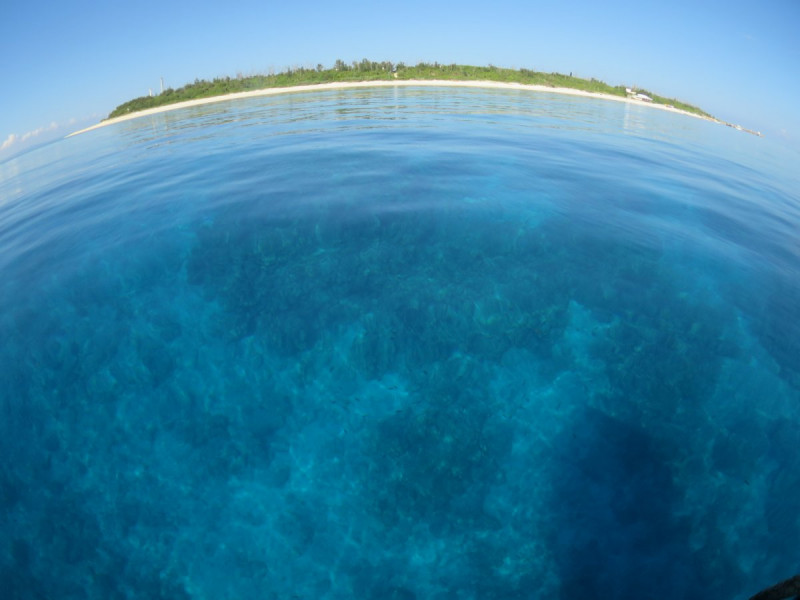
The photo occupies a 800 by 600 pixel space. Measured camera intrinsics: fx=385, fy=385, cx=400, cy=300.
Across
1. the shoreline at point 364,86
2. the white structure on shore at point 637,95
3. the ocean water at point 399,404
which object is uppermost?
the shoreline at point 364,86

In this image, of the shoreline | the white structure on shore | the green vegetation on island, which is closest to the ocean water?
the shoreline

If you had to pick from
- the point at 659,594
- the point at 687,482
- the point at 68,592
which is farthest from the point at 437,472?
the point at 68,592

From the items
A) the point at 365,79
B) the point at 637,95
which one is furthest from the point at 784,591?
the point at 637,95

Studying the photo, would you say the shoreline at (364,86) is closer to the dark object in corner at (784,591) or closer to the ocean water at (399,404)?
the ocean water at (399,404)

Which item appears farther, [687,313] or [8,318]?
[8,318]

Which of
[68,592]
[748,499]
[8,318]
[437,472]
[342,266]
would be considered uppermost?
[342,266]

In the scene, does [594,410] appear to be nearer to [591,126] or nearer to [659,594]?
[659,594]

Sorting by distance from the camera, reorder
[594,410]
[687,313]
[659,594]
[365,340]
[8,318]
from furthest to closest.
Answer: [8,318], [687,313], [365,340], [594,410], [659,594]

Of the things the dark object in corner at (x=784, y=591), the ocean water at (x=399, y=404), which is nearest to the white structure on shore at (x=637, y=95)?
the ocean water at (x=399, y=404)
